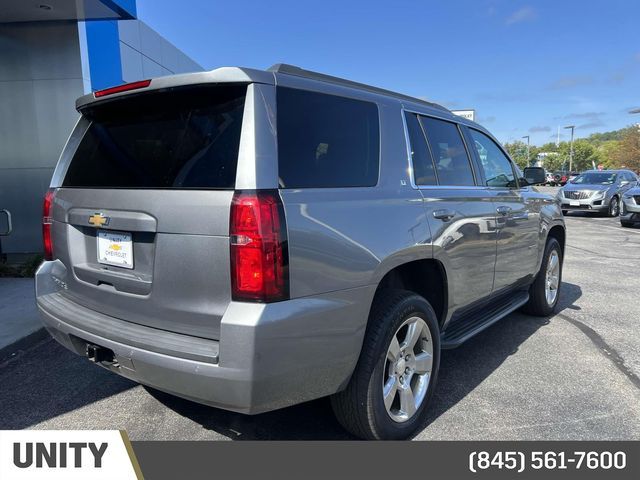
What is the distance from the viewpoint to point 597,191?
16906 millimetres

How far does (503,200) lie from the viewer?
13.3 feet

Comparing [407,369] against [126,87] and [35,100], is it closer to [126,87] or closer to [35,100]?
[126,87]

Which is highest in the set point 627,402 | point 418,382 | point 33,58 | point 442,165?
point 33,58

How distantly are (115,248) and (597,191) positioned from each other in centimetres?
1813

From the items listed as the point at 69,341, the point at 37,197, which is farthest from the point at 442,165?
the point at 37,197

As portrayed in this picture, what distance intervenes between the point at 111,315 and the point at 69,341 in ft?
1.23

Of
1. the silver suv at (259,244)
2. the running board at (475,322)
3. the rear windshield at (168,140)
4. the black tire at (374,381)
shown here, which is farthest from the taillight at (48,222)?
the running board at (475,322)

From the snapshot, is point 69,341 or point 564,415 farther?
point 564,415

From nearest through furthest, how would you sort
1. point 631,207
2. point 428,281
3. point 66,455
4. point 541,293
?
point 66,455
point 428,281
point 541,293
point 631,207

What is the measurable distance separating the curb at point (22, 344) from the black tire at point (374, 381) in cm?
306

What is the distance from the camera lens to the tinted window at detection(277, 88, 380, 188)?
2.22 m

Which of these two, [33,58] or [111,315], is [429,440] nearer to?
[111,315]

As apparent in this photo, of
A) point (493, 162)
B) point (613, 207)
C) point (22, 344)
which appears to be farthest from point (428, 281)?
point (613, 207)

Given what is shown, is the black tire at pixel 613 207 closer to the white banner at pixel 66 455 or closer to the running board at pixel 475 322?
the running board at pixel 475 322
